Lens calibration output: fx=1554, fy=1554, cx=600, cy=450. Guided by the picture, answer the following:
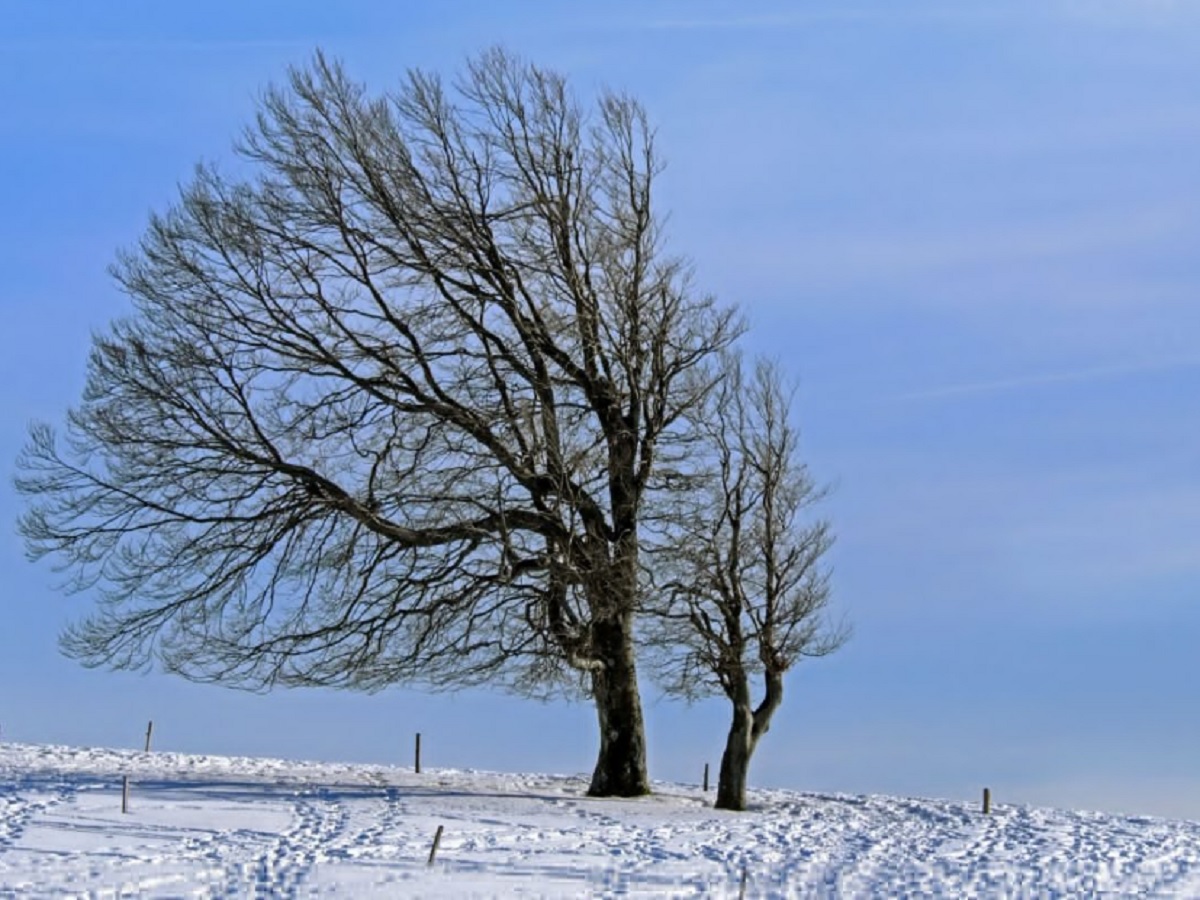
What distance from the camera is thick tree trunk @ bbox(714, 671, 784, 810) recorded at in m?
25.9

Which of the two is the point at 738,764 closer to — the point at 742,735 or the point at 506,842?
the point at 742,735

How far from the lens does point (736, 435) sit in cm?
2662

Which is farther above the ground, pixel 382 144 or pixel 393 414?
pixel 382 144

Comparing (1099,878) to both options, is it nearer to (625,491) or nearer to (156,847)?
(625,491)

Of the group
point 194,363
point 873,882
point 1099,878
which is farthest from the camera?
point 194,363

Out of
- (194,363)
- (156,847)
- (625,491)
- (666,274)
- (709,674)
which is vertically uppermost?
(666,274)

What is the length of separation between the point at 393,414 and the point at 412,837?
307 inches

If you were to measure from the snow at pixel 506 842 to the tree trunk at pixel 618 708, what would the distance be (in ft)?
1.77

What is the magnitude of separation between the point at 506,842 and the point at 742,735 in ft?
23.5

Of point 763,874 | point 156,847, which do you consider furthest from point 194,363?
point 763,874

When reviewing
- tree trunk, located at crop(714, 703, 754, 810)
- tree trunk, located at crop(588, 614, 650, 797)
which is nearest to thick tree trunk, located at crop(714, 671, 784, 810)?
tree trunk, located at crop(714, 703, 754, 810)

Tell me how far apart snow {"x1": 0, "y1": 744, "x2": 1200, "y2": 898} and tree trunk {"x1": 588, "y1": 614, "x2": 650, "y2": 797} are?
54cm

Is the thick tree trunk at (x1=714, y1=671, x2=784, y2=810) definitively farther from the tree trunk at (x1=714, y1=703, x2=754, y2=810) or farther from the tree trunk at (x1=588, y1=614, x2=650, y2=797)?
the tree trunk at (x1=588, y1=614, x2=650, y2=797)

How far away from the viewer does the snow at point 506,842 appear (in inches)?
672
